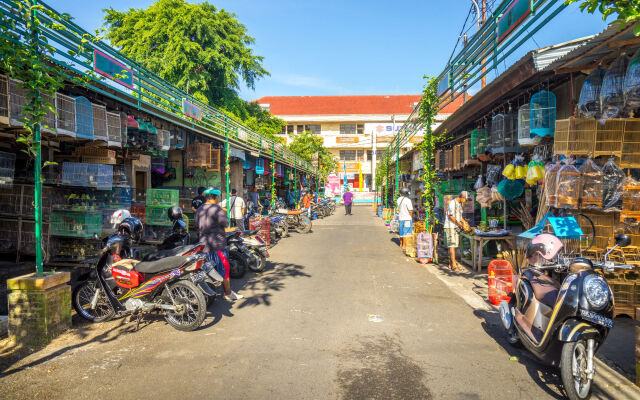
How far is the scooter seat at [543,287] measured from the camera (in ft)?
12.5

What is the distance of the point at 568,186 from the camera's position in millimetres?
5457

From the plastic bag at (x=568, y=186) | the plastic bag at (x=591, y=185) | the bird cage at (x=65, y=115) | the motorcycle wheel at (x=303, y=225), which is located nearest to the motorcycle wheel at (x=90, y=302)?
the bird cage at (x=65, y=115)

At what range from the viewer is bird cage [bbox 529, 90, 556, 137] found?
662cm

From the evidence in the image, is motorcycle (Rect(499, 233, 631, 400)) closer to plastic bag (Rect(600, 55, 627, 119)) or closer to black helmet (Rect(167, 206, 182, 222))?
plastic bag (Rect(600, 55, 627, 119))

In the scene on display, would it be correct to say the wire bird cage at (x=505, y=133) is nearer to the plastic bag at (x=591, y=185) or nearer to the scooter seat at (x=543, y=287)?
the plastic bag at (x=591, y=185)

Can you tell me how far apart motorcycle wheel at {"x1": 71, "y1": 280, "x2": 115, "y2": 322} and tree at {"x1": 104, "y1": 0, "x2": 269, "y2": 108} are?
72.9 feet

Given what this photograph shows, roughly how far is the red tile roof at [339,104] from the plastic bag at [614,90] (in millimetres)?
48335

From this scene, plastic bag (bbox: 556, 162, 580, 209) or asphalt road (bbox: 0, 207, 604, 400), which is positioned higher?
plastic bag (bbox: 556, 162, 580, 209)

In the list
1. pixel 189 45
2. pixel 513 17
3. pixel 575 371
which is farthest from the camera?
pixel 189 45

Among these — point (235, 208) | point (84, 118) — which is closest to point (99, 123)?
point (84, 118)

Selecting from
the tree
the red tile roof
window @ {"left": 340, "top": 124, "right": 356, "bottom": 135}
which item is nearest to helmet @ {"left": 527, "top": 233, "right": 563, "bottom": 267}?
the tree

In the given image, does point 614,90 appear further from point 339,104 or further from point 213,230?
point 339,104

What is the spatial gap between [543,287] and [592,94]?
10.2 feet

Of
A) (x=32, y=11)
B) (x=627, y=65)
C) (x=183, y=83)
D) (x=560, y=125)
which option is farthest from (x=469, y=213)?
(x=183, y=83)
